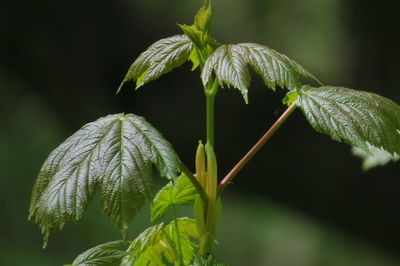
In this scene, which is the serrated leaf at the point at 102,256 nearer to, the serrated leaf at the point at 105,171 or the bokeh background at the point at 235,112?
the serrated leaf at the point at 105,171

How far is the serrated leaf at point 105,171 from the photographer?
0.64m

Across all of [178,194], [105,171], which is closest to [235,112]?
[178,194]

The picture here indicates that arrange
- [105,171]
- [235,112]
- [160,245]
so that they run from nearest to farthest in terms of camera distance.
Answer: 1. [105,171]
2. [160,245]
3. [235,112]

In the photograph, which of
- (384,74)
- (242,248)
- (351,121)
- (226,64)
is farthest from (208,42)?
(242,248)

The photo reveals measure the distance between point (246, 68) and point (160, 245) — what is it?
0.77 ft

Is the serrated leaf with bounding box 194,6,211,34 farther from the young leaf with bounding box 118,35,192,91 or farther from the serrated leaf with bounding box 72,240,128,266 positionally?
the serrated leaf with bounding box 72,240,128,266

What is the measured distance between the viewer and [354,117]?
709mm

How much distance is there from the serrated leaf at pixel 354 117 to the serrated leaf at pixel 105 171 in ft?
0.54

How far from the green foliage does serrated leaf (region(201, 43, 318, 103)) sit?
19 cm

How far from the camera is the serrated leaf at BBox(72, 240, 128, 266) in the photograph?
786 mm

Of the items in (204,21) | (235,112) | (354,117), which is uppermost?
(204,21)

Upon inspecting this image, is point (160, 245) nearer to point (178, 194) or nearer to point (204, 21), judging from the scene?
point (178, 194)

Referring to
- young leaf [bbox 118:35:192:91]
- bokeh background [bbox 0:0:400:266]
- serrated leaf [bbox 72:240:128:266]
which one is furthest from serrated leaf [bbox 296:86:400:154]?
bokeh background [bbox 0:0:400:266]

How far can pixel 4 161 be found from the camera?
131 inches
